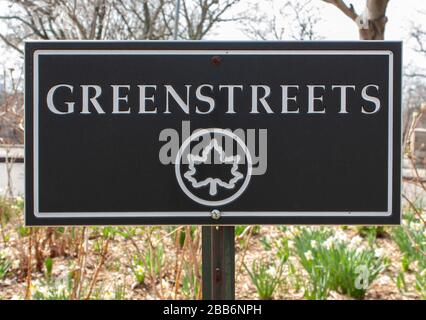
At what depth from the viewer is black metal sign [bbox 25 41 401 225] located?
57.2 inches

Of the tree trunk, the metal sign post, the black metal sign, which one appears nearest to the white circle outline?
the black metal sign

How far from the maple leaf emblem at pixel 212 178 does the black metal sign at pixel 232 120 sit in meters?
0.01

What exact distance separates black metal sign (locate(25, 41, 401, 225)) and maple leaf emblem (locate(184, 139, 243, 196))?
11mm

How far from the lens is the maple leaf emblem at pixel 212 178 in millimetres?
1439

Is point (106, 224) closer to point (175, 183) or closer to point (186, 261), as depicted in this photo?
point (175, 183)

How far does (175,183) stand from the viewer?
1.45m

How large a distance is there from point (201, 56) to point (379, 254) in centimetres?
235

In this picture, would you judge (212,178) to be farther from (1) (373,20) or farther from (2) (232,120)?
(1) (373,20)

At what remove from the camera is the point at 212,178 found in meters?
1.45

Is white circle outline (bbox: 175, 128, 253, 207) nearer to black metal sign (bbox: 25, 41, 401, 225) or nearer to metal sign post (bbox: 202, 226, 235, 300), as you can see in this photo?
black metal sign (bbox: 25, 41, 401, 225)

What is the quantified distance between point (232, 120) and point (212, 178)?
18cm

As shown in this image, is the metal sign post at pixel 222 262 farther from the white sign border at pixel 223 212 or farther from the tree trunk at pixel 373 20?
the tree trunk at pixel 373 20

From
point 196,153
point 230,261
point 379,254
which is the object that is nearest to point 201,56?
point 196,153

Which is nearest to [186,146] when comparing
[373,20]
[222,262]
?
[222,262]
